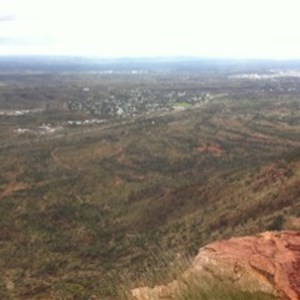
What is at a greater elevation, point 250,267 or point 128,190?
point 250,267

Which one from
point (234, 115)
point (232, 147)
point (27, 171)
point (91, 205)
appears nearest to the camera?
point (91, 205)

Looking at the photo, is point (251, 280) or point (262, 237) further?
point (262, 237)

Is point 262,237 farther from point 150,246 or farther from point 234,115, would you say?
point 234,115

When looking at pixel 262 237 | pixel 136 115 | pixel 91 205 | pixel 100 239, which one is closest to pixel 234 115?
pixel 136 115

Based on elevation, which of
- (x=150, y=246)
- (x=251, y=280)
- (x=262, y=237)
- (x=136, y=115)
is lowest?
(x=136, y=115)

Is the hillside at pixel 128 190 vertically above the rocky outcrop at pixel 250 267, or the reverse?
the rocky outcrop at pixel 250 267

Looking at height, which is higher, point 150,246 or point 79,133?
point 150,246

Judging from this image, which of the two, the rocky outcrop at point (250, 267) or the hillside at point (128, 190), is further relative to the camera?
the hillside at point (128, 190)

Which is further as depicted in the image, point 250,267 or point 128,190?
point 128,190
